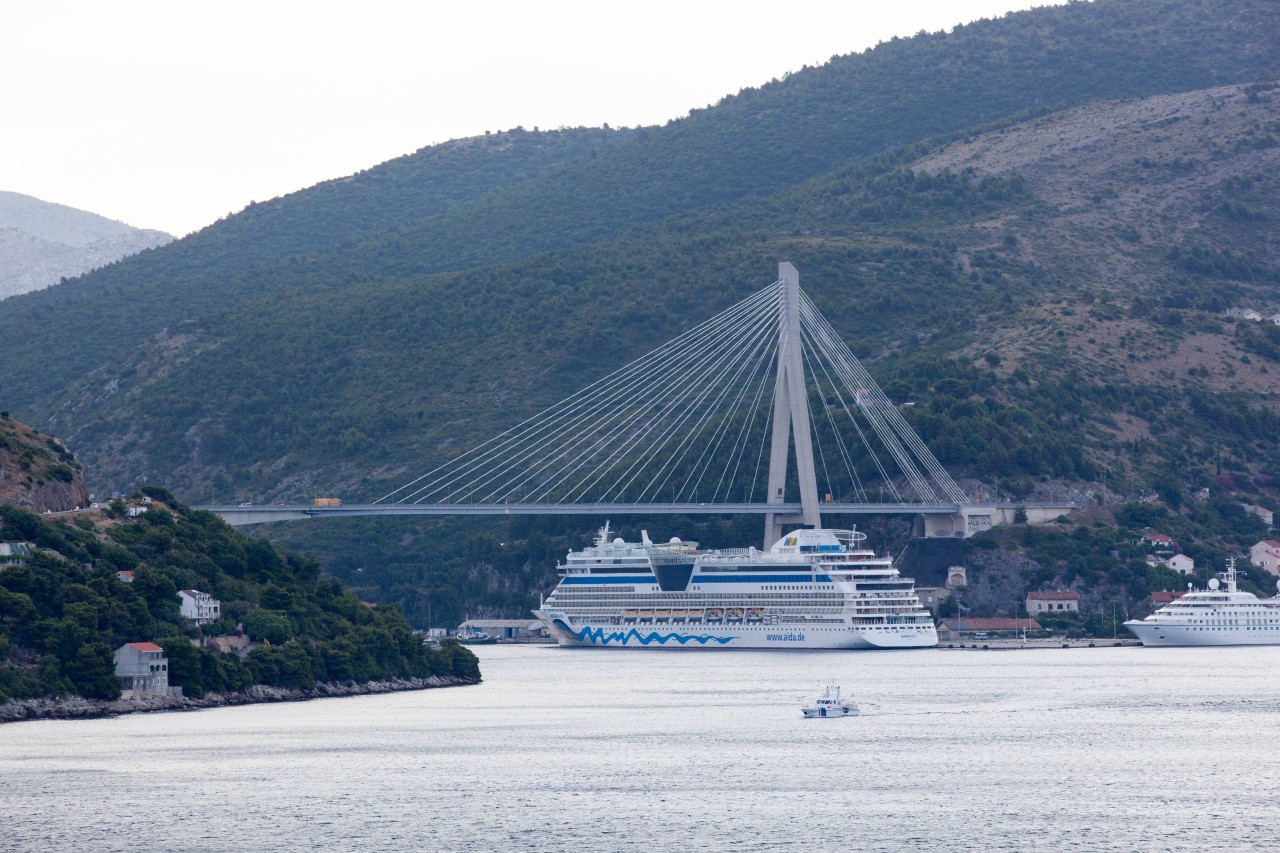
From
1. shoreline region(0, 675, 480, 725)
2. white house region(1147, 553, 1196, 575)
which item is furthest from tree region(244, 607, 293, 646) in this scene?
white house region(1147, 553, 1196, 575)

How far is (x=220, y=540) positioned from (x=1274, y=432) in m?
70.0

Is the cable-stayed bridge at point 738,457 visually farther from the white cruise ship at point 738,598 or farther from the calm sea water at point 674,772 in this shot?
the calm sea water at point 674,772

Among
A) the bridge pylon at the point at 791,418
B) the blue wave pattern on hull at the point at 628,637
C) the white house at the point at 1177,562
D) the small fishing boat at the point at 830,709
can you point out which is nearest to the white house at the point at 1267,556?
the white house at the point at 1177,562

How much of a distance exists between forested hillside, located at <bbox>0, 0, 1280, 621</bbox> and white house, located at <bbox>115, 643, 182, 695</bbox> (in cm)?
5202

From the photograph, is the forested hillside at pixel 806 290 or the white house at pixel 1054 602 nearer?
the white house at pixel 1054 602

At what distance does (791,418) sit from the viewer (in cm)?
9675

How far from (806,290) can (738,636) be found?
4414cm

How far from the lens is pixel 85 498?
72062mm

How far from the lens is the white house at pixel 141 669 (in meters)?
58.9

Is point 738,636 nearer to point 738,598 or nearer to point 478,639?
point 738,598

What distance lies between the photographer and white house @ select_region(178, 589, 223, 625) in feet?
204

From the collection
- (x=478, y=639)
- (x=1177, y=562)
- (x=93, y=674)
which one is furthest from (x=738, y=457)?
(x=93, y=674)

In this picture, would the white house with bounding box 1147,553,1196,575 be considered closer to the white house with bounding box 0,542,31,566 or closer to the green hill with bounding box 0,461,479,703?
the green hill with bounding box 0,461,479,703

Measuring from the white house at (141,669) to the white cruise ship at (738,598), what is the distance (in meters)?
40.3
